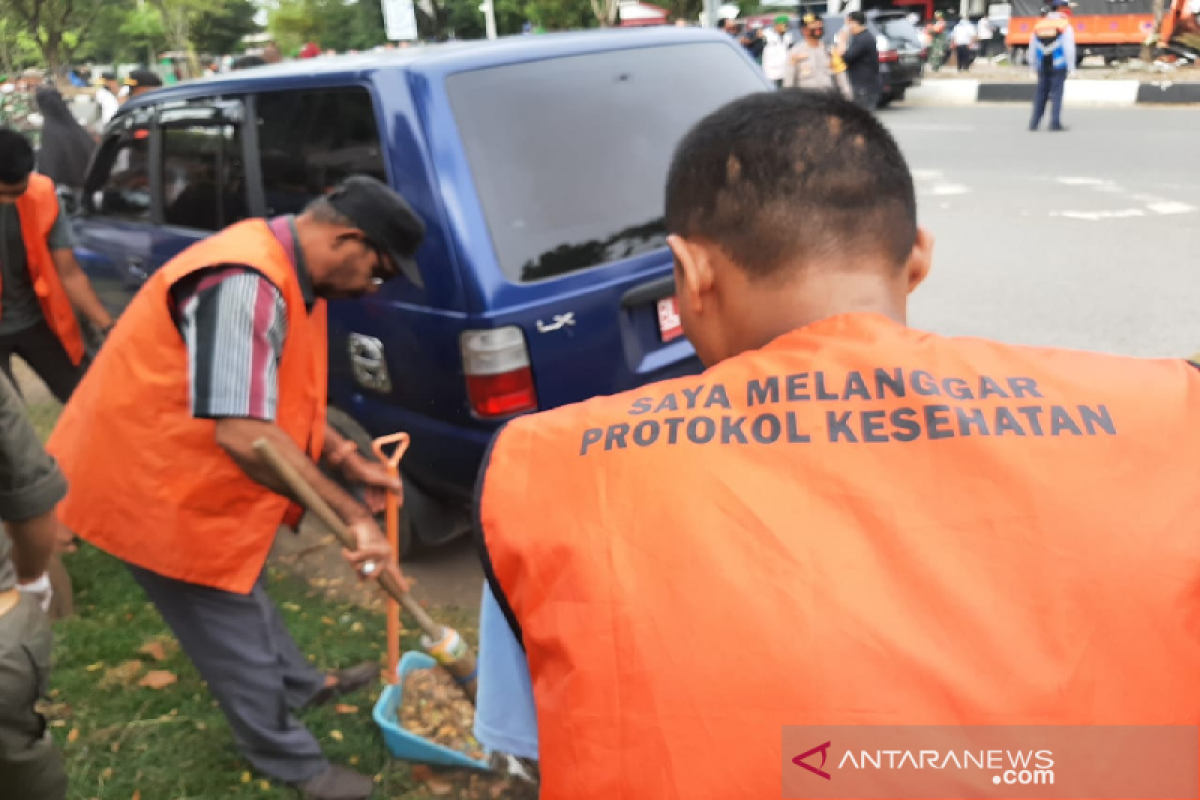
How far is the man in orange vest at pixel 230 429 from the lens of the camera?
2301 mm

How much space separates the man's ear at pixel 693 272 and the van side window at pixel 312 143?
2.31 metres

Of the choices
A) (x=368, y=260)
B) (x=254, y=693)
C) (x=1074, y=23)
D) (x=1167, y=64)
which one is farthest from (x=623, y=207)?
(x=1074, y=23)

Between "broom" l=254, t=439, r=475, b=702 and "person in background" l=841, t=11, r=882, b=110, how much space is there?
12233 mm

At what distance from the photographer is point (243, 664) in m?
2.73

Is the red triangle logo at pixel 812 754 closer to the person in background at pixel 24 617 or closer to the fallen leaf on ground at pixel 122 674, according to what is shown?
the person in background at pixel 24 617

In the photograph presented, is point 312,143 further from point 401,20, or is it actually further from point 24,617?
point 401,20

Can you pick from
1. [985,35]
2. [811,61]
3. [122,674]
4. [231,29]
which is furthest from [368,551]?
[231,29]

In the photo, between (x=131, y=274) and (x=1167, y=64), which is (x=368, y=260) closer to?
(x=131, y=274)

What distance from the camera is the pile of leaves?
298cm

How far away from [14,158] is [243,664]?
2.60 m

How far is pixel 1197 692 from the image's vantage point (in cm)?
85

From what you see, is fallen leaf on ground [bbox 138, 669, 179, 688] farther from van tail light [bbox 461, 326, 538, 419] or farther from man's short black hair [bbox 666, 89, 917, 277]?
man's short black hair [bbox 666, 89, 917, 277]

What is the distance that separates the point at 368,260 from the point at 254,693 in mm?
1269

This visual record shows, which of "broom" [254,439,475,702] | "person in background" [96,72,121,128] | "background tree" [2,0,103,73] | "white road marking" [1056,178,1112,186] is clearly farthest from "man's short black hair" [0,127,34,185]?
"person in background" [96,72,121,128]
